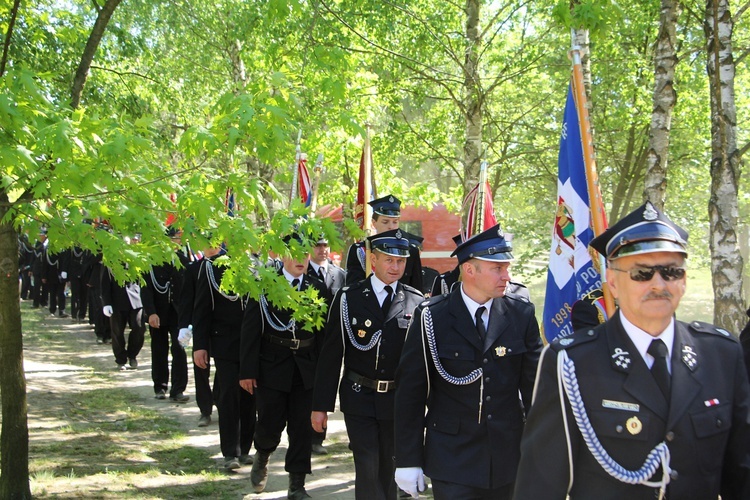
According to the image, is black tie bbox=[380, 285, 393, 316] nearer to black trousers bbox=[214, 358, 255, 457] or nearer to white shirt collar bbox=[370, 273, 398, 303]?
white shirt collar bbox=[370, 273, 398, 303]

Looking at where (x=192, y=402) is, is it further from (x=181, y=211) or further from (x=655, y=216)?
(x=655, y=216)

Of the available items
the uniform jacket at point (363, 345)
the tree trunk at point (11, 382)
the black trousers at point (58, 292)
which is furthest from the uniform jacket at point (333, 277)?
the black trousers at point (58, 292)

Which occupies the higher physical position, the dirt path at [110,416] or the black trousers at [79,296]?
the black trousers at [79,296]

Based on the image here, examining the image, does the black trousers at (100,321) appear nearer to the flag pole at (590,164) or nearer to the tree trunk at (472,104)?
the tree trunk at (472,104)

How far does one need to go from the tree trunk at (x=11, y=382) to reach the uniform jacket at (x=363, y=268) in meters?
3.33

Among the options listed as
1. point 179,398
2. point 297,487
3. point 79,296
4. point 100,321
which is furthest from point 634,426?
point 79,296

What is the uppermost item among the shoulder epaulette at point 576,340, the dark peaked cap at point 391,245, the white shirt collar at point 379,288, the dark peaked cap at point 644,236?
the dark peaked cap at point 391,245

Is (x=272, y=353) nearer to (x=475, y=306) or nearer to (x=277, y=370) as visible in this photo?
(x=277, y=370)

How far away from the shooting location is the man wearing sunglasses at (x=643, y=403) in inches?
119

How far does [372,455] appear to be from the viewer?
649 cm

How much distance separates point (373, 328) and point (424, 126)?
11.3 m

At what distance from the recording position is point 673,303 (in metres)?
3.06

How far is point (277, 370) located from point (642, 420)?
5175 mm

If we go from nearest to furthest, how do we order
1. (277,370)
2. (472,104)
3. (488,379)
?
1. (488,379)
2. (277,370)
3. (472,104)
